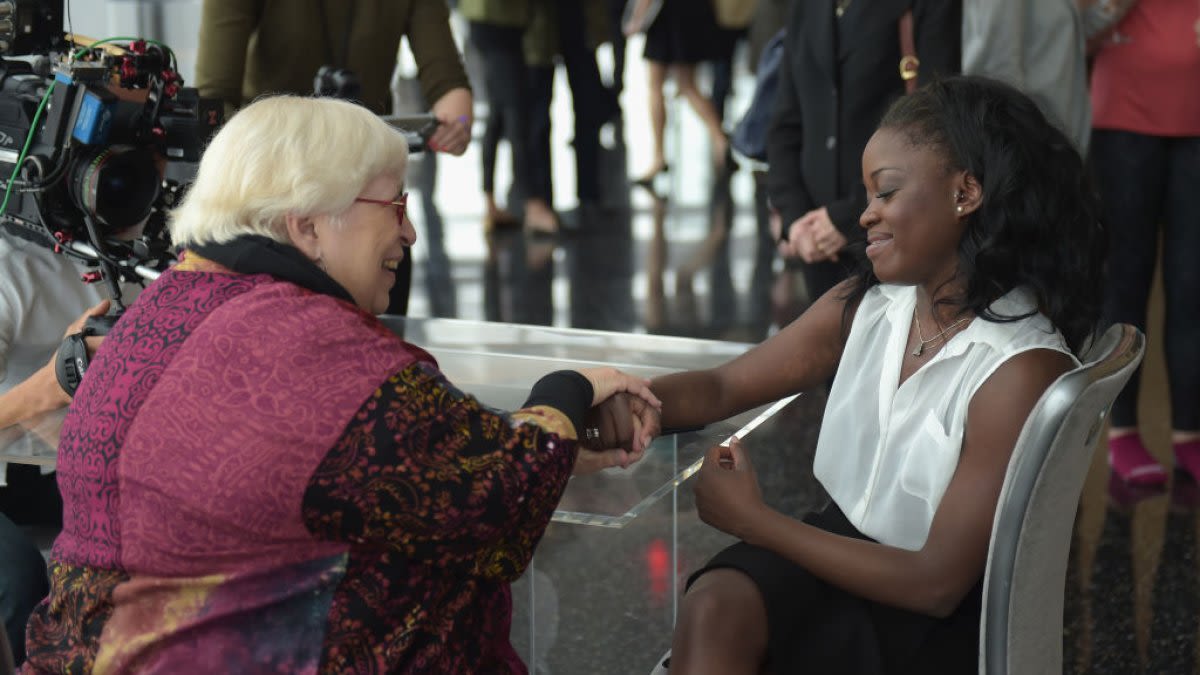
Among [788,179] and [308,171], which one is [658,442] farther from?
[788,179]

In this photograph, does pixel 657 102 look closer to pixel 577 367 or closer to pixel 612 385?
pixel 577 367

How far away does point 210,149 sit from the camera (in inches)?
60.4

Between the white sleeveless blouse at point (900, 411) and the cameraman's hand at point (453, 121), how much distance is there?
52.7 inches

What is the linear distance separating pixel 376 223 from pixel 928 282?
660 mm

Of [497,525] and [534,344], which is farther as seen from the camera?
[534,344]

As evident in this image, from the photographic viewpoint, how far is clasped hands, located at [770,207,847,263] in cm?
272

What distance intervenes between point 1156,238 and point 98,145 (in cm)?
239

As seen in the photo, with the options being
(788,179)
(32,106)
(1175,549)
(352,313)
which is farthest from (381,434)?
(1175,549)

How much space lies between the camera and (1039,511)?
1395 mm

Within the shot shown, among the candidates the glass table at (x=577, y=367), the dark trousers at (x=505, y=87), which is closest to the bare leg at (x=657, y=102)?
the dark trousers at (x=505, y=87)

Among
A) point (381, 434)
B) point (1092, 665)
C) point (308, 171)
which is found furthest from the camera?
point (1092, 665)

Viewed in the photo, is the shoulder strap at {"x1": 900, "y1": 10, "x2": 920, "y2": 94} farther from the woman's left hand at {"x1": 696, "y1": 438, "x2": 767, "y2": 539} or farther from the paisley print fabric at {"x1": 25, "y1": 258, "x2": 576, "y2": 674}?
the paisley print fabric at {"x1": 25, "y1": 258, "x2": 576, "y2": 674}

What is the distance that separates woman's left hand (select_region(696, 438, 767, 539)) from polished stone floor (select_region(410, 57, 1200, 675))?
54 centimetres

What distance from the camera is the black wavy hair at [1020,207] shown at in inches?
64.7
